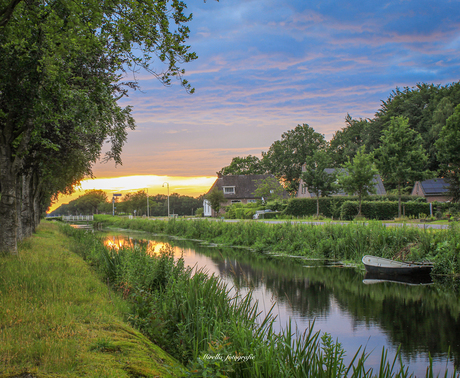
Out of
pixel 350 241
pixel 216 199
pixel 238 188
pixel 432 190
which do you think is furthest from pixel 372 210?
pixel 238 188

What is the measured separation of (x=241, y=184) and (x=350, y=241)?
4875cm

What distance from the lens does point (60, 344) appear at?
14.0 feet

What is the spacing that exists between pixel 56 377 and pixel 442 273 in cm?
1405

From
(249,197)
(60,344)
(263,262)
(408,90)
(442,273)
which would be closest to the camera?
(60,344)

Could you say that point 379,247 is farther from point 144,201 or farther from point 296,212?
point 144,201

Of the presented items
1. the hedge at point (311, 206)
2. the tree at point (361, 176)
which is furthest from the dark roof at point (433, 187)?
the tree at point (361, 176)

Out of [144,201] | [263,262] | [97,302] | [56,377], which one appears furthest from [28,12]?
[144,201]

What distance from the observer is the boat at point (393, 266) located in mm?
13484

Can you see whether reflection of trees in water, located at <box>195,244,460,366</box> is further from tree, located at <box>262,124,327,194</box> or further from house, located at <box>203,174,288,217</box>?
tree, located at <box>262,124,327,194</box>

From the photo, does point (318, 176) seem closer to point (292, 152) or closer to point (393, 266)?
point (393, 266)

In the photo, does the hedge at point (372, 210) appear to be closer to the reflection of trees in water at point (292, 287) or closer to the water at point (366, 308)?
the water at point (366, 308)

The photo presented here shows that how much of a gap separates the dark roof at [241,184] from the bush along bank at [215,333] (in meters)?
53.3

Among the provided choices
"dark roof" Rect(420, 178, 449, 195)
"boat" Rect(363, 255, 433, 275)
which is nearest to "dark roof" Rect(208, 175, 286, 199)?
"dark roof" Rect(420, 178, 449, 195)

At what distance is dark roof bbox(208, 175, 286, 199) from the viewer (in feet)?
212
